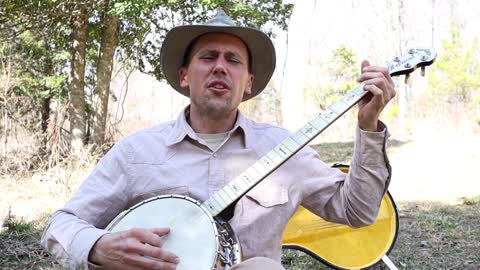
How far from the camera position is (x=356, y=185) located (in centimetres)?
161

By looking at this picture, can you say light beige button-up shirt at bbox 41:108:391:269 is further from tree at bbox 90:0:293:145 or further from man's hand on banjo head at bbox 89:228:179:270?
tree at bbox 90:0:293:145

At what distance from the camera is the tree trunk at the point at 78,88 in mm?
8742

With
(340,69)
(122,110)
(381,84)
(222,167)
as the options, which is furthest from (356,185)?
(340,69)

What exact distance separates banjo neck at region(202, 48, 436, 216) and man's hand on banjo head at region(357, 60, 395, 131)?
0.13 feet

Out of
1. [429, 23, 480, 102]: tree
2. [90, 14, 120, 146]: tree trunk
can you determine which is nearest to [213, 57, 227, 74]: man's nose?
[90, 14, 120, 146]: tree trunk

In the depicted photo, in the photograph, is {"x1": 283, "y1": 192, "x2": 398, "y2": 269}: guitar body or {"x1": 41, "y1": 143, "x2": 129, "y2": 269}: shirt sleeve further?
{"x1": 283, "y1": 192, "x2": 398, "y2": 269}: guitar body

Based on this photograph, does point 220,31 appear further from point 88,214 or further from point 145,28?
point 145,28

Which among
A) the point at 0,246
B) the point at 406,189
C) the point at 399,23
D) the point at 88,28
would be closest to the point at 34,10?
the point at 88,28

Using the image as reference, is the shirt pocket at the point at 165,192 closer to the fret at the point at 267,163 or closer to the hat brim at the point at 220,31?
the fret at the point at 267,163

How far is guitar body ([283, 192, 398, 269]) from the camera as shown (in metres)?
3.04

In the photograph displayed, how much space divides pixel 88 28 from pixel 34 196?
3.95 meters

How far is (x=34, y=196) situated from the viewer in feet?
19.8

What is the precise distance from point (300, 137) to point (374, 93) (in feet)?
0.94

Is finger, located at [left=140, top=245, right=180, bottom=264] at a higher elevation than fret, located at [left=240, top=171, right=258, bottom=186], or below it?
below
